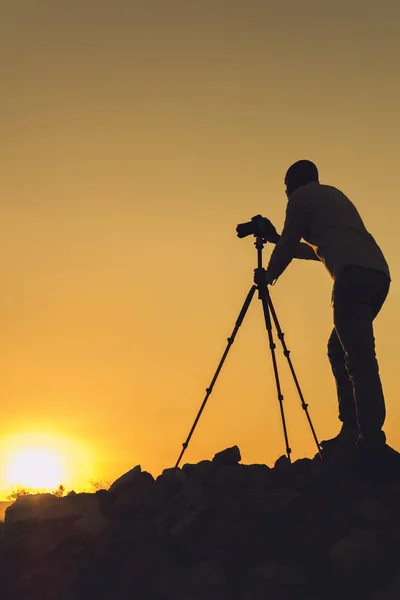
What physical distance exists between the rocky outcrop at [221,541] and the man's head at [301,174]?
3.77 meters

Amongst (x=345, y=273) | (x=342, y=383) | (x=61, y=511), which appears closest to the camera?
(x=345, y=273)

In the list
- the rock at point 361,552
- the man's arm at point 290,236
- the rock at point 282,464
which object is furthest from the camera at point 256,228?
the rock at point 361,552

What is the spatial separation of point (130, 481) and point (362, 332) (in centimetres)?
432

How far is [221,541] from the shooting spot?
9.30 m

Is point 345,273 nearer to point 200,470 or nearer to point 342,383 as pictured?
point 342,383

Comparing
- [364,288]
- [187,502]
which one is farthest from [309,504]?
[364,288]

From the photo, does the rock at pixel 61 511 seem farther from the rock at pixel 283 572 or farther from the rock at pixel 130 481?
the rock at pixel 283 572

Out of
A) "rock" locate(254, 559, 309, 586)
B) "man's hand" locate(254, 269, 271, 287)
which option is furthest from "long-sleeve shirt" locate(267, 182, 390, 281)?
"rock" locate(254, 559, 309, 586)

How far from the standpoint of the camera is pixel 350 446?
10.3m

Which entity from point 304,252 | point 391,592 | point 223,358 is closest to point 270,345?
point 223,358

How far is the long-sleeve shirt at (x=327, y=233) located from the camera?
9643 mm

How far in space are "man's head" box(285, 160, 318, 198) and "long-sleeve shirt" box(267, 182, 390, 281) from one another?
0.69 ft

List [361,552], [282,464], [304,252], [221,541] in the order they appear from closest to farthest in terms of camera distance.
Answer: [361,552] → [221,541] → [304,252] → [282,464]

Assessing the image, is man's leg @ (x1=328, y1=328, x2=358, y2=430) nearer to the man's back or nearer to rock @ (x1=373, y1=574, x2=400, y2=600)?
the man's back
